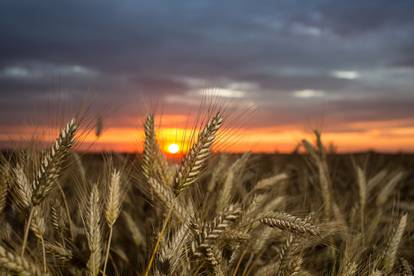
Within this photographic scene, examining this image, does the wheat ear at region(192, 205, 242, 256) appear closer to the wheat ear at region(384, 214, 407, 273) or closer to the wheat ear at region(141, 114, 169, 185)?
the wheat ear at region(141, 114, 169, 185)

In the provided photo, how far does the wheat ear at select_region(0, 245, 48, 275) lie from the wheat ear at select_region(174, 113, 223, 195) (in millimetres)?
650

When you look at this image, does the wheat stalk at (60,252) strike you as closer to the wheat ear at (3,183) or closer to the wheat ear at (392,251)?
the wheat ear at (3,183)

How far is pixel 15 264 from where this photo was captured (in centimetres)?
146

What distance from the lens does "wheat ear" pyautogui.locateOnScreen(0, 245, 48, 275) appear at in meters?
1.44

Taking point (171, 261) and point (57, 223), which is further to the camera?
point (57, 223)

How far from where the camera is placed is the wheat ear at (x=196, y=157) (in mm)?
1781

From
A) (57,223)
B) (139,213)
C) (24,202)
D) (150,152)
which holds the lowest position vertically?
(139,213)

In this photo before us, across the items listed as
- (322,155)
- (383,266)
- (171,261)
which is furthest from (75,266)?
(322,155)

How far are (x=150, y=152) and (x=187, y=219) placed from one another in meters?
0.34

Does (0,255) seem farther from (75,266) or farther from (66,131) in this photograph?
(75,266)

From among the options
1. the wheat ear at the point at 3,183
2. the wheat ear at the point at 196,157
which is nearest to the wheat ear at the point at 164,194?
the wheat ear at the point at 196,157

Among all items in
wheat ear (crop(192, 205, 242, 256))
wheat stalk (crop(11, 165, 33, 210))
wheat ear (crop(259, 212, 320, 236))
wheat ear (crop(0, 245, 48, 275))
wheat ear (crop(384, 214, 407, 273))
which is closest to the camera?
wheat ear (crop(0, 245, 48, 275))

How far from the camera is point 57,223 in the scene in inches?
83.0

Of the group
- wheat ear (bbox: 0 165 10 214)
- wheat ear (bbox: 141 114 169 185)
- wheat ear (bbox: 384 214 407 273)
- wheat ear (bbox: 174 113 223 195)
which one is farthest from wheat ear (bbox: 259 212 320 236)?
wheat ear (bbox: 0 165 10 214)
